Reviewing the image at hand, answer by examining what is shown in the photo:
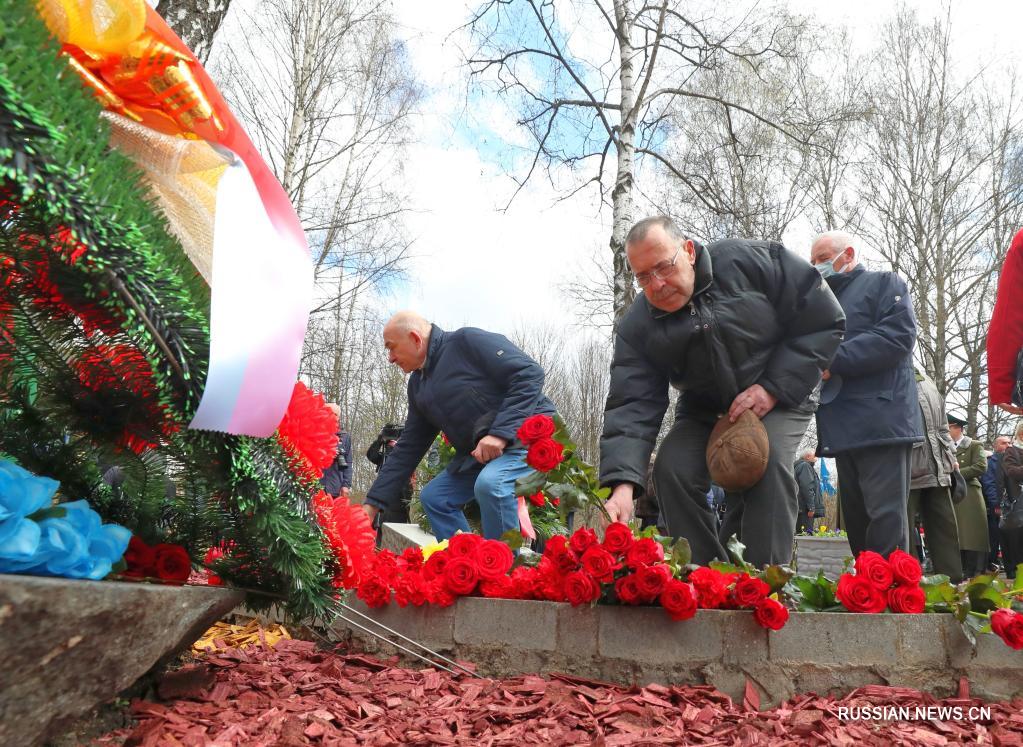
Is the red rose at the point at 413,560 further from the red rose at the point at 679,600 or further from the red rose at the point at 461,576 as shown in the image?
the red rose at the point at 679,600

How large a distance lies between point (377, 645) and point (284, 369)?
172cm

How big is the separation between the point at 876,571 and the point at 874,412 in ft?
5.76

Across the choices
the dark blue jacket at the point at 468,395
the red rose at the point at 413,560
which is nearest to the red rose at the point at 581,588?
the red rose at the point at 413,560

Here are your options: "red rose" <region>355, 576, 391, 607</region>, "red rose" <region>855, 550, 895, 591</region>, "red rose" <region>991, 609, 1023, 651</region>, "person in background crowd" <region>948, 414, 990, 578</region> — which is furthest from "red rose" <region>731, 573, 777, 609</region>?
"person in background crowd" <region>948, 414, 990, 578</region>

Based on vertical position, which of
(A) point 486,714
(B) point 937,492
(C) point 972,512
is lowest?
(A) point 486,714

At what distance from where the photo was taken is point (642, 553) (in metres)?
2.65

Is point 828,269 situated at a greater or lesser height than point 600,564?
greater

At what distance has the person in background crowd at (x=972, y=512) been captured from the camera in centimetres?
862

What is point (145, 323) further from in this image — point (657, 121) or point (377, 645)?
point (657, 121)

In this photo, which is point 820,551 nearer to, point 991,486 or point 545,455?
point 991,486

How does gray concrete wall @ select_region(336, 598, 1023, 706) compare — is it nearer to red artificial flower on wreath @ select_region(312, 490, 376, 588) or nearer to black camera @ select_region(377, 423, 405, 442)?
red artificial flower on wreath @ select_region(312, 490, 376, 588)

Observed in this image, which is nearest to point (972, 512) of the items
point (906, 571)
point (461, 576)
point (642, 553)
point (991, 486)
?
point (991, 486)

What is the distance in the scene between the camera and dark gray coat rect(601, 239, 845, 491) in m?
3.41

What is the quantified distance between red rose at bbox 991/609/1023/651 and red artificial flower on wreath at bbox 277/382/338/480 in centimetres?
197
